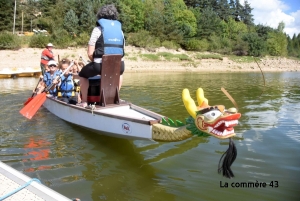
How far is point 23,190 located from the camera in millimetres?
3014

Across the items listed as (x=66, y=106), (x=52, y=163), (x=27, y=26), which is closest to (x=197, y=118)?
(x=52, y=163)

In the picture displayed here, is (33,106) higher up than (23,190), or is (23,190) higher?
(33,106)

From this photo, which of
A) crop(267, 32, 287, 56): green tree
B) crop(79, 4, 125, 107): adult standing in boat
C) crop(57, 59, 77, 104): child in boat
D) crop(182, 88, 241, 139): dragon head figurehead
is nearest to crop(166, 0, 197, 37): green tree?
crop(267, 32, 287, 56): green tree

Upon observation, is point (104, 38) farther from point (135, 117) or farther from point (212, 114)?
point (212, 114)

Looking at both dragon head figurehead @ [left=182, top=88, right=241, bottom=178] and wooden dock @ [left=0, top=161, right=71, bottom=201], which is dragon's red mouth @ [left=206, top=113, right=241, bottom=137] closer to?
dragon head figurehead @ [left=182, top=88, right=241, bottom=178]

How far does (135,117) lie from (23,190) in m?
2.08

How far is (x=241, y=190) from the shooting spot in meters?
3.83

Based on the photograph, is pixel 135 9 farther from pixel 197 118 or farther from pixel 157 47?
pixel 197 118

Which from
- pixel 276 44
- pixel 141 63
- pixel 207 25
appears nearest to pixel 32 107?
pixel 141 63

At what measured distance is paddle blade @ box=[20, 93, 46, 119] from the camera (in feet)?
21.6

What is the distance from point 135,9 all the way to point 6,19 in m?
18.7

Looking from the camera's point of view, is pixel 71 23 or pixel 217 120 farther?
pixel 71 23

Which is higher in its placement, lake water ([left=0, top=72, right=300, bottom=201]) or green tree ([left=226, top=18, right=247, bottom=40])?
green tree ([left=226, top=18, right=247, bottom=40])

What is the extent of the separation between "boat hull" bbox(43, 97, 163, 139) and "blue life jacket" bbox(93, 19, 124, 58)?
40.2 inches
